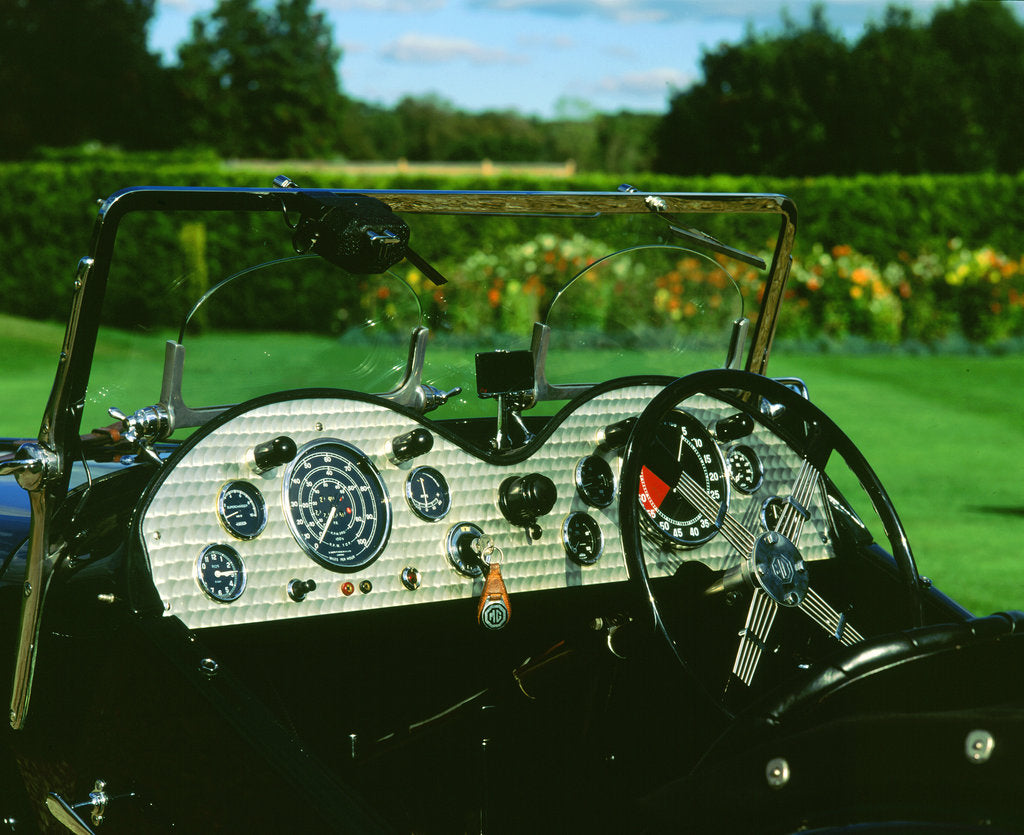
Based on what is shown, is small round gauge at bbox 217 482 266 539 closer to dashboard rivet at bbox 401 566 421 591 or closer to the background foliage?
dashboard rivet at bbox 401 566 421 591

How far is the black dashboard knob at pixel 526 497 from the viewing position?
8.21 ft

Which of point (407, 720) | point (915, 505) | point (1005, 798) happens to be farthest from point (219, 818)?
point (915, 505)

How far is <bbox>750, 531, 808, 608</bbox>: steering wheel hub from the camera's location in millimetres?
2318

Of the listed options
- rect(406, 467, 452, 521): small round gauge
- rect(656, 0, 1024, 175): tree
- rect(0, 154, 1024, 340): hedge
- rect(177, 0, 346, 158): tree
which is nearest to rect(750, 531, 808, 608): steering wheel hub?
rect(406, 467, 452, 521): small round gauge

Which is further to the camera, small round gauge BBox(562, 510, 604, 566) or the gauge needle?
small round gauge BBox(562, 510, 604, 566)

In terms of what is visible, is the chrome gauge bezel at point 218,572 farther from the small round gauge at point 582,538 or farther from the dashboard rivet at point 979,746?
the dashboard rivet at point 979,746

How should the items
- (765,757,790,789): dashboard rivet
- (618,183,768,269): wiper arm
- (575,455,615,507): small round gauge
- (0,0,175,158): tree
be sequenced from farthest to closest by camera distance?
(0,0,175,158): tree < (618,183,768,269): wiper arm < (575,455,615,507): small round gauge < (765,757,790,789): dashboard rivet

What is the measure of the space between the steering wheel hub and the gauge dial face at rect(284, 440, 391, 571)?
735 millimetres

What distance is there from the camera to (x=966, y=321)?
620 inches

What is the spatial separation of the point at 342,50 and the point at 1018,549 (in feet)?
237

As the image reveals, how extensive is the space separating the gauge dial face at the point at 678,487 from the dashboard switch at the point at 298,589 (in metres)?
0.69

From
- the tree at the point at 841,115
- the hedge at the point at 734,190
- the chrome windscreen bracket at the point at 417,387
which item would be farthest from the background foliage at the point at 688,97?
the chrome windscreen bracket at the point at 417,387

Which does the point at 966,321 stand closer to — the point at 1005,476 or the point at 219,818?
the point at 1005,476

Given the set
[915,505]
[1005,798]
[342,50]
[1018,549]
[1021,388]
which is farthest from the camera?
[342,50]
